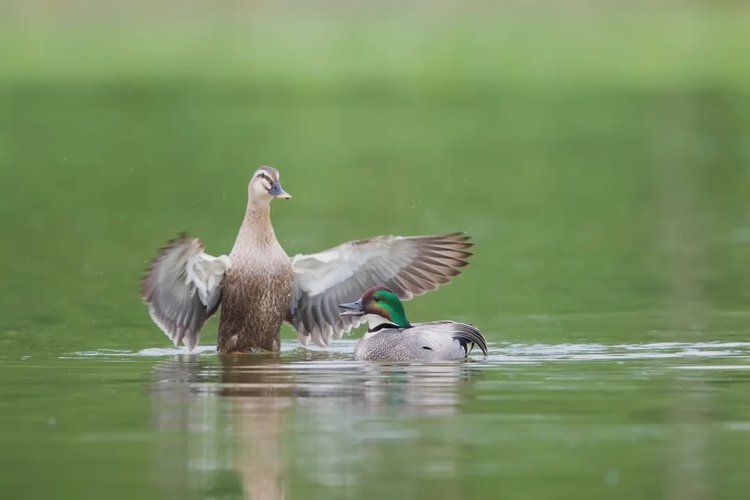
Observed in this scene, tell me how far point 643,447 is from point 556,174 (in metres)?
18.9

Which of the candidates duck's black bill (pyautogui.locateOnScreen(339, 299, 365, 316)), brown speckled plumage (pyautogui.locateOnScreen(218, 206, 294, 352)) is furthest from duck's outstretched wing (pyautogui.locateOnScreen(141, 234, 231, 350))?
duck's black bill (pyautogui.locateOnScreen(339, 299, 365, 316))

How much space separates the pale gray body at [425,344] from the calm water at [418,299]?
0.28 metres

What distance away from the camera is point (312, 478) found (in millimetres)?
9445

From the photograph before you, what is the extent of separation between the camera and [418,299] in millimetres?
18922

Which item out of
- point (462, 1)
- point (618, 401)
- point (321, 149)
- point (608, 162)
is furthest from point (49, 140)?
point (462, 1)

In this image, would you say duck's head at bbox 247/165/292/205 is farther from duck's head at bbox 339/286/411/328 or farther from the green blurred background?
the green blurred background

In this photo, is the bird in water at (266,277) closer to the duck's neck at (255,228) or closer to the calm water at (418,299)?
the duck's neck at (255,228)

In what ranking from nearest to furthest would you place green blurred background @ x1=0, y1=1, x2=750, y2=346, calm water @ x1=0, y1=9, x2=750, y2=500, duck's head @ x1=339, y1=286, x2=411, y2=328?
calm water @ x1=0, y1=9, x2=750, y2=500, duck's head @ x1=339, y1=286, x2=411, y2=328, green blurred background @ x1=0, y1=1, x2=750, y2=346

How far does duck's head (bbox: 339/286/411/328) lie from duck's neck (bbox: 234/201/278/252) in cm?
109

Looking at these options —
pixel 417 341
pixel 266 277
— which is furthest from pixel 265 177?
pixel 417 341

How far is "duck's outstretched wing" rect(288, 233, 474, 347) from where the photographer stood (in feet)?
51.7

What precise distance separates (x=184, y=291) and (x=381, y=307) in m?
1.74

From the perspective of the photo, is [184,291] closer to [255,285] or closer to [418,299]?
[255,285]

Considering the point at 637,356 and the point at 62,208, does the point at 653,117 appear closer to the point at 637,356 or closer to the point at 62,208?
the point at 62,208
